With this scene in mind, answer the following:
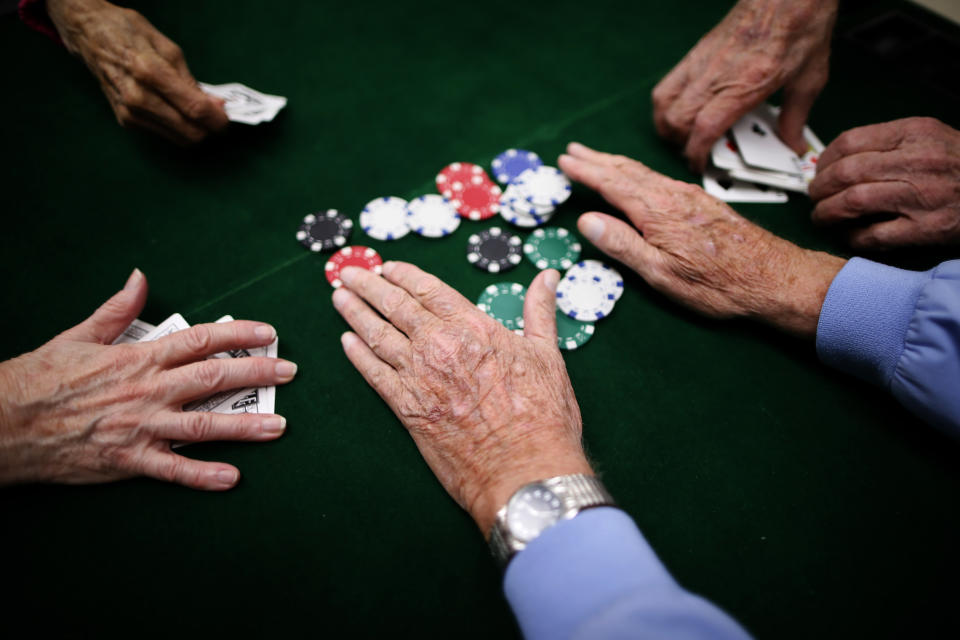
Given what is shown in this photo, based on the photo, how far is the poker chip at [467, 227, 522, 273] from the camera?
6.01ft

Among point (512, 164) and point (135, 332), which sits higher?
point (512, 164)

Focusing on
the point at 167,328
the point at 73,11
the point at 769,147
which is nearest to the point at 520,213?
the point at 769,147

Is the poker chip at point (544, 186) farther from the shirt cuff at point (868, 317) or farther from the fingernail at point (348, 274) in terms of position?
the shirt cuff at point (868, 317)

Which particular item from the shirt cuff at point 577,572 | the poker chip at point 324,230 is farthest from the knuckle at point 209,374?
the shirt cuff at point 577,572

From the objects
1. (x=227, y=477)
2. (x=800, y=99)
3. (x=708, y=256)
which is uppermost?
(x=800, y=99)

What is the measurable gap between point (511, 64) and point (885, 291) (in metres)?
1.91

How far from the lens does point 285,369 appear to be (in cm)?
155

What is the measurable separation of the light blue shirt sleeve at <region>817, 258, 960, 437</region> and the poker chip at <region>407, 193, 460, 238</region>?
129 centimetres

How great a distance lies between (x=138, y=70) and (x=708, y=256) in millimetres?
2142

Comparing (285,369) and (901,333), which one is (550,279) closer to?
(285,369)

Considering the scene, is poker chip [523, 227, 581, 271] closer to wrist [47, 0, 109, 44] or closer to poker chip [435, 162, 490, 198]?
poker chip [435, 162, 490, 198]

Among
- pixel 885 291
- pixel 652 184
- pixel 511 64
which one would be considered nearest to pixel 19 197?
pixel 511 64

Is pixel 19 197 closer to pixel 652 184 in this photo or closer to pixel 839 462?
pixel 652 184

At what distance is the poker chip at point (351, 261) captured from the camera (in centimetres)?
180
